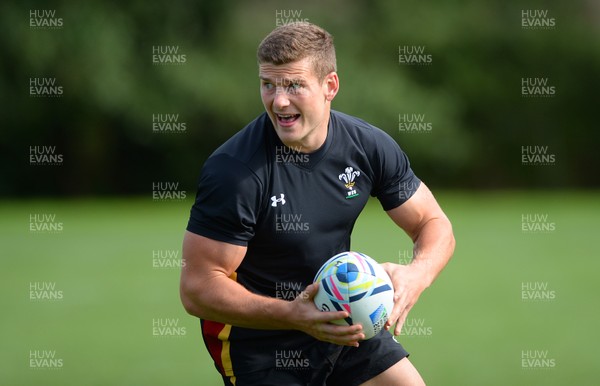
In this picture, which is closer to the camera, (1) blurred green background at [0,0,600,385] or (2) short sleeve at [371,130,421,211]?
(2) short sleeve at [371,130,421,211]

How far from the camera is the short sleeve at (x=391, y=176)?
19.5 ft

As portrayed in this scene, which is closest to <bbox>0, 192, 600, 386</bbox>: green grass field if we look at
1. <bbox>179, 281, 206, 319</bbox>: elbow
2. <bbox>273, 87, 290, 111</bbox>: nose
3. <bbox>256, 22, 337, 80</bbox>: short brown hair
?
<bbox>179, 281, 206, 319</bbox>: elbow

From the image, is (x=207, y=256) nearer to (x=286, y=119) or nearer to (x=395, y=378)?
(x=286, y=119)

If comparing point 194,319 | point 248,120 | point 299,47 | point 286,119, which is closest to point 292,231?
point 286,119

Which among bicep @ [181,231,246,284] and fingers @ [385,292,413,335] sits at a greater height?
bicep @ [181,231,246,284]

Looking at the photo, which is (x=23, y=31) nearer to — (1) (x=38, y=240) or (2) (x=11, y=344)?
(1) (x=38, y=240)

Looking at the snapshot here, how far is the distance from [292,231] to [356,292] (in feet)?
1.91

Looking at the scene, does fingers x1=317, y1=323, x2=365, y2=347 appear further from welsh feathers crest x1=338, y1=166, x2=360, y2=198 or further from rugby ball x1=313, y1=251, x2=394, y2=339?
welsh feathers crest x1=338, y1=166, x2=360, y2=198

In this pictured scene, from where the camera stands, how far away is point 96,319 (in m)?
13.0

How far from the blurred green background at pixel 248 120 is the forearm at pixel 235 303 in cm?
961

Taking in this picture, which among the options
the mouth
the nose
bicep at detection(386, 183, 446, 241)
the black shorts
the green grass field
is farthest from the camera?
the green grass field

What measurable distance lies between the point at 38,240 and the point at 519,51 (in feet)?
71.4

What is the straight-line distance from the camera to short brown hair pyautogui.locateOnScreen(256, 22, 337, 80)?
214 inches

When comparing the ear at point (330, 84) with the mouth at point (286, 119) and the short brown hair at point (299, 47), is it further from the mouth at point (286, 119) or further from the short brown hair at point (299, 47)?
the mouth at point (286, 119)
